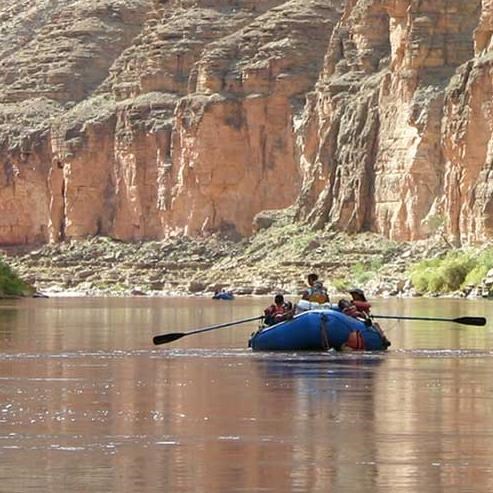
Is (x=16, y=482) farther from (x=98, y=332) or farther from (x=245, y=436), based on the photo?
(x=98, y=332)

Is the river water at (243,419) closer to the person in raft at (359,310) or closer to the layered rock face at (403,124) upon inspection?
the person in raft at (359,310)

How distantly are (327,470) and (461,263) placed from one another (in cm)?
11140

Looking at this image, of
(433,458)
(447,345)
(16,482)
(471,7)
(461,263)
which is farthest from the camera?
(471,7)

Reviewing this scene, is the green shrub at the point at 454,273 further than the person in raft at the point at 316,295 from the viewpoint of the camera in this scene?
Yes

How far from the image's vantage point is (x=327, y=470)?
31.5m

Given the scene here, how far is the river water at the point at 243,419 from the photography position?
3089 centimetres

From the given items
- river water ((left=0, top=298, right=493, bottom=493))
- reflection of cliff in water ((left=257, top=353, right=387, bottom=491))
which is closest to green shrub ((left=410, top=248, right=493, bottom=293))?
river water ((left=0, top=298, right=493, bottom=493))

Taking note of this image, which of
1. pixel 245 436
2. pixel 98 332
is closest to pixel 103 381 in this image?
pixel 245 436

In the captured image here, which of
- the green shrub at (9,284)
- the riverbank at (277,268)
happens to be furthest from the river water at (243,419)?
the riverbank at (277,268)

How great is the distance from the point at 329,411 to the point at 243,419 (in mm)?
1970

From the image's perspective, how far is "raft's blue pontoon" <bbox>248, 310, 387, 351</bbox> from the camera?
59.3 m

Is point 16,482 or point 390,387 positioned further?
point 390,387

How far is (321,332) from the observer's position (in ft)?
195

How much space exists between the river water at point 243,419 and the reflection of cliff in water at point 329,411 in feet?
0.11
